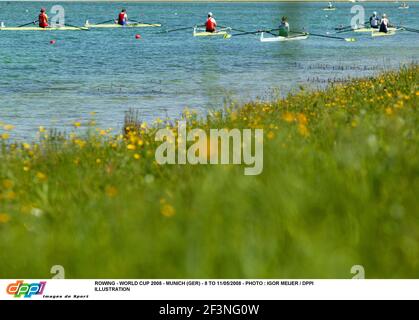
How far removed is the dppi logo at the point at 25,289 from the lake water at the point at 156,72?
14.9 meters

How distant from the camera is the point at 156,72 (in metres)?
38.1

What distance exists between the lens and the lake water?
24.3m

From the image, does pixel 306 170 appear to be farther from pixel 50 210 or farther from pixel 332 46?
pixel 332 46

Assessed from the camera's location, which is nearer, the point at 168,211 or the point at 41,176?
the point at 168,211

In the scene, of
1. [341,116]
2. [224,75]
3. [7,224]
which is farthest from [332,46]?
[7,224]

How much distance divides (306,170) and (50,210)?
2075 millimetres

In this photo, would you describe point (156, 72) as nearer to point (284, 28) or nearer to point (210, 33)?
point (284, 28)

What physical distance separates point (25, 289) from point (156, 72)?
34.7 metres

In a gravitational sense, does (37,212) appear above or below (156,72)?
above

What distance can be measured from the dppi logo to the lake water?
1486cm

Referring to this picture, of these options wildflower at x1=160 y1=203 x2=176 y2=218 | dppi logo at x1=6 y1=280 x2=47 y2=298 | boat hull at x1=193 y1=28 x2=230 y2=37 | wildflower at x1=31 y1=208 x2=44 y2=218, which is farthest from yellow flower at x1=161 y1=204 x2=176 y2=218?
boat hull at x1=193 y1=28 x2=230 y2=37

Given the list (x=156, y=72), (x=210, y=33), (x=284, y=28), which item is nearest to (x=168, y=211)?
(x=156, y=72)
